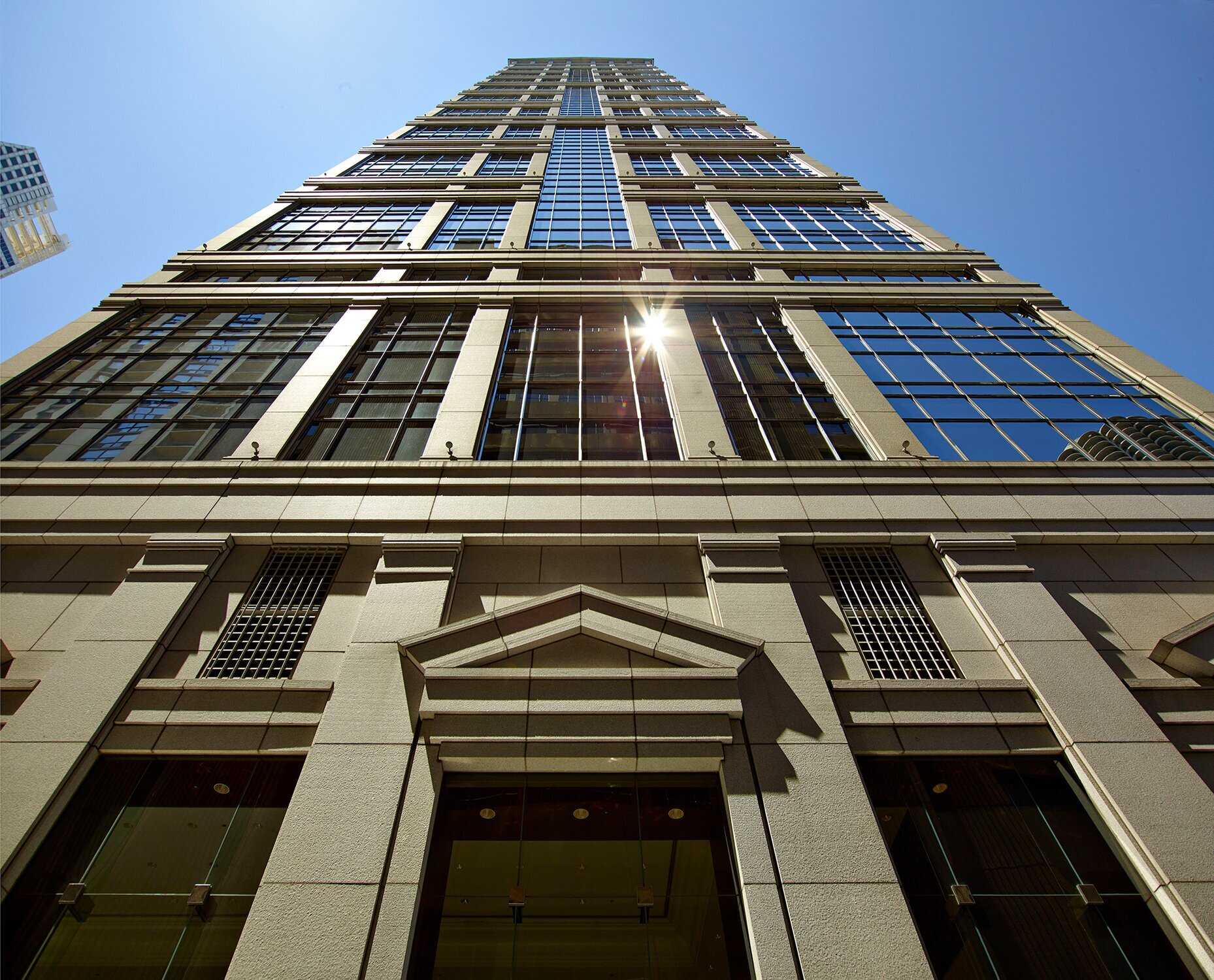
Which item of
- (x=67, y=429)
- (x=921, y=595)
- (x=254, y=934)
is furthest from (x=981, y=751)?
(x=67, y=429)

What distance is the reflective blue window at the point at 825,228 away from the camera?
1002 inches

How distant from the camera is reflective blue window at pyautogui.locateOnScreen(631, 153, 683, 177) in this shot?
3559 cm

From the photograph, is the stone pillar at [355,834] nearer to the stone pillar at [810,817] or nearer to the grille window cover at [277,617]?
the grille window cover at [277,617]

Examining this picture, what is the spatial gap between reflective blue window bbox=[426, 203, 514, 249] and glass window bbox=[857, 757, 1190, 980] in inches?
916

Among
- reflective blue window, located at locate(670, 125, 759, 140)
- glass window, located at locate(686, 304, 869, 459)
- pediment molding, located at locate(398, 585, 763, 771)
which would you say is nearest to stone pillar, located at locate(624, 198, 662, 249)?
glass window, located at locate(686, 304, 869, 459)

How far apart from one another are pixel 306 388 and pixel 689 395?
32.0 ft

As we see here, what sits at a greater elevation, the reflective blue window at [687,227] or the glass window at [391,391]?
the reflective blue window at [687,227]

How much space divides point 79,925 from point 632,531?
367 inches

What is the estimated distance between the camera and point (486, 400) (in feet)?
51.1

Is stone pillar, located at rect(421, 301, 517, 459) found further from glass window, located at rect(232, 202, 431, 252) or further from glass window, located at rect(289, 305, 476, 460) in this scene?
glass window, located at rect(232, 202, 431, 252)

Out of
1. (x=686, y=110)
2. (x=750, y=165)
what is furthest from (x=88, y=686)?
(x=686, y=110)

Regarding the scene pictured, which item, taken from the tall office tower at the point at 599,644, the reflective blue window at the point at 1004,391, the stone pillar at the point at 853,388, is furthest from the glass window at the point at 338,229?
the reflective blue window at the point at 1004,391

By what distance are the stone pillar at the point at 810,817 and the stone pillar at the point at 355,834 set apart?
417cm

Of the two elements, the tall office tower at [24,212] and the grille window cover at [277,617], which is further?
the tall office tower at [24,212]
